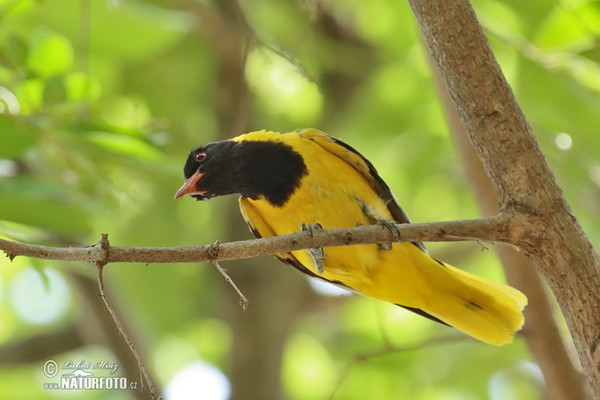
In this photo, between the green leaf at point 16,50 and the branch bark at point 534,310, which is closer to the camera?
the green leaf at point 16,50

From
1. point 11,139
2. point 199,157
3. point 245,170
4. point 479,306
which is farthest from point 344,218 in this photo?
point 11,139

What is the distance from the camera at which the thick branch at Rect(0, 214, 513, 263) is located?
1.74 meters

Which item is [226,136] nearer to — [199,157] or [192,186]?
[199,157]

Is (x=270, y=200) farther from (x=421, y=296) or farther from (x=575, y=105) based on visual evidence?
(x=575, y=105)

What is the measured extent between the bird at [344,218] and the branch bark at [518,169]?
40.7 inches

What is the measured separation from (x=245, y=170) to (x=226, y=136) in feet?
5.51

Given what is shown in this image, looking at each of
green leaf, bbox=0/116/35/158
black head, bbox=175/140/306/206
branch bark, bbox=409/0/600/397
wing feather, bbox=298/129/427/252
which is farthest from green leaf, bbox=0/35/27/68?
branch bark, bbox=409/0/600/397

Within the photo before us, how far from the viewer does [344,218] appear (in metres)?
2.97

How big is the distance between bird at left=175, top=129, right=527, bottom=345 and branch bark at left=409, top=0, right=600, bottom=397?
1033 mm

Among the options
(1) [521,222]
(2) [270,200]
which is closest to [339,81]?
(2) [270,200]

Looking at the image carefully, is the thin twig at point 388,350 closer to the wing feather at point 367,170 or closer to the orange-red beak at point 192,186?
the wing feather at point 367,170

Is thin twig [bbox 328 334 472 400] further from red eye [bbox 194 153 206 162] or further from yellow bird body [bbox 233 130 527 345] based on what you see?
red eye [bbox 194 153 206 162]

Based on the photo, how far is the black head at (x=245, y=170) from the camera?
3.14 metres

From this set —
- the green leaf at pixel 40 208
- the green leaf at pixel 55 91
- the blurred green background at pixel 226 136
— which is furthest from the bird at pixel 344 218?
the green leaf at pixel 55 91
